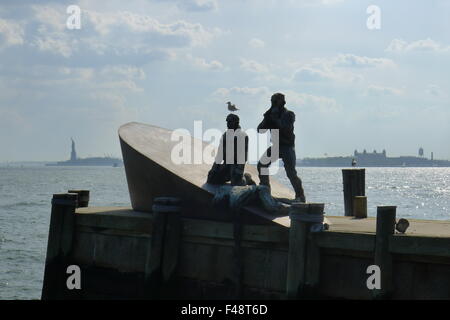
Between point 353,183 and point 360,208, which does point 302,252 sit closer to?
point 360,208

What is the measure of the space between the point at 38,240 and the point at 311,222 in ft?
81.8

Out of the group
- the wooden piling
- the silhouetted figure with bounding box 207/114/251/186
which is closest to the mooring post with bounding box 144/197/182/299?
the silhouetted figure with bounding box 207/114/251/186

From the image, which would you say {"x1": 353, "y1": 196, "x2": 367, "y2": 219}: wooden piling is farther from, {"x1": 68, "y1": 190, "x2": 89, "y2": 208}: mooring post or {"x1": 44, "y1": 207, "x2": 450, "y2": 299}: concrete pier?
{"x1": 68, "y1": 190, "x2": 89, "y2": 208}: mooring post

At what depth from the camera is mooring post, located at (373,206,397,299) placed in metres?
10.5

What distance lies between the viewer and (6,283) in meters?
23.9

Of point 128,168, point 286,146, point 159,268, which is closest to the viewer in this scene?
point 159,268

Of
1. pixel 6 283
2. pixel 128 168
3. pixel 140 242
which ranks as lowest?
pixel 6 283

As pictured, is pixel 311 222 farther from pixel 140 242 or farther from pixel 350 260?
pixel 140 242

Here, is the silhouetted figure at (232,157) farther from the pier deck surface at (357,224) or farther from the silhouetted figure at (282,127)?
the pier deck surface at (357,224)

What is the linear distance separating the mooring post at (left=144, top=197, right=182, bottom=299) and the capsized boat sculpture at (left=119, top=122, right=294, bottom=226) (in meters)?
0.84

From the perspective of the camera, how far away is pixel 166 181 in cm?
1427

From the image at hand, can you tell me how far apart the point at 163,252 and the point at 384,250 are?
4.35 meters

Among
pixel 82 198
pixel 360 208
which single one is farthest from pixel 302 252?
pixel 82 198
